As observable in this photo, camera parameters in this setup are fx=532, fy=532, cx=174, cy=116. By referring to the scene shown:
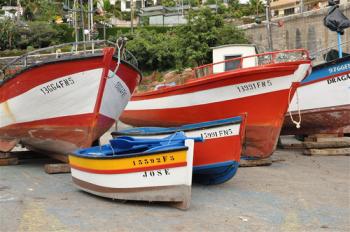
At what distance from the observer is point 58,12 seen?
5581 centimetres

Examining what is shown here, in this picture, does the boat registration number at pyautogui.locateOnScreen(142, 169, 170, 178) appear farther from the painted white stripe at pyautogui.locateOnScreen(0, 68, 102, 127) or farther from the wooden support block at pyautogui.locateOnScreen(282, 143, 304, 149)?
the wooden support block at pyautogui.locateOnScreen(282, 143, 304, 149)

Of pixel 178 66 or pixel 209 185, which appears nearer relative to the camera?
pixel 209 185

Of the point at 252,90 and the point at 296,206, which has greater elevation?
the point at 252,90

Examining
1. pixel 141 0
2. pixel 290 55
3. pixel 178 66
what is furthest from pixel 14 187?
pixel 141 0

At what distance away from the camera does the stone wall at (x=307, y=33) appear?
72.8ft

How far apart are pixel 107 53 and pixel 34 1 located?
5123 centimetres

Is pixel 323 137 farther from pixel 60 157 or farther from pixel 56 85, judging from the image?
pixel 56 85

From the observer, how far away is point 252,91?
10.3 metres

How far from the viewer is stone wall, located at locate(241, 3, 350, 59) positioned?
22.2 m

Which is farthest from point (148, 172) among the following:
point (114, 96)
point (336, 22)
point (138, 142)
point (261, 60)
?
point (336, 22)

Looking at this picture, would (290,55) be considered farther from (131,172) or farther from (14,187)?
(14,187)

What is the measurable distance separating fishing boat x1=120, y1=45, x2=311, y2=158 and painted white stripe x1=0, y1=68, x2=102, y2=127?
9.04 feet

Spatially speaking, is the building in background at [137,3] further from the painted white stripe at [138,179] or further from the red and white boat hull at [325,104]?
the painted white stripe at [138,179]

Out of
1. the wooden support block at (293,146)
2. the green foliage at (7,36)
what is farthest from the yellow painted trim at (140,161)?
the green foliage at (7,36)
